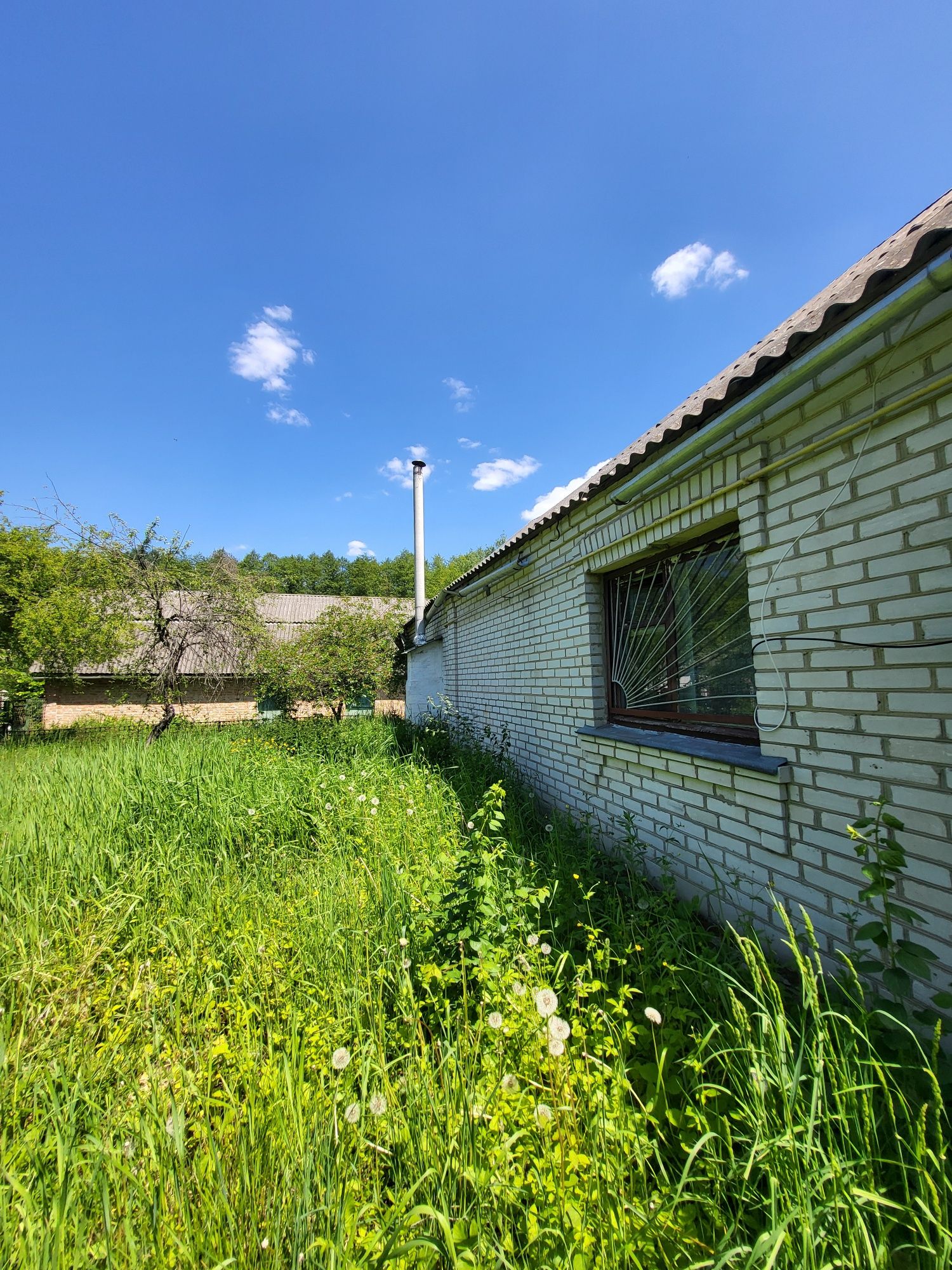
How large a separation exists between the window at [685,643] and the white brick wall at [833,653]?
20 cm

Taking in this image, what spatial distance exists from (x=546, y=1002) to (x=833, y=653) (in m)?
1.66

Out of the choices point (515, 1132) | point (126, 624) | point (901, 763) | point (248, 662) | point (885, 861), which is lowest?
point (515, 1132)

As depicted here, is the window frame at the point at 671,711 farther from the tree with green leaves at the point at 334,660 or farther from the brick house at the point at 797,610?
the tree with green leaves at the point at 334,660

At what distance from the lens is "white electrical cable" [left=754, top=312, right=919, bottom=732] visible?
176 centimetres

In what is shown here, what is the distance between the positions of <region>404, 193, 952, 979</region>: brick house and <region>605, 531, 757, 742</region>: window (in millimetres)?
13

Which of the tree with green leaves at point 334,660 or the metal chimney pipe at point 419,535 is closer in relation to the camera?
the tree with green leaves at point 334,660

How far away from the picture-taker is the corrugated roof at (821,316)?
58.5 inches

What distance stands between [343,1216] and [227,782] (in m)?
4.50

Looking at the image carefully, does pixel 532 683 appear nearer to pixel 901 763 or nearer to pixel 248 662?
pixel 901 763

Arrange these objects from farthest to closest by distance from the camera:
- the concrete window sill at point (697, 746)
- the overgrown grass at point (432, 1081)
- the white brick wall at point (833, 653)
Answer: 1. the concrete window sill at point (697, 746)
2. the white brick wall at point (833, 653)
3. the overgrown grass at point (432, 1081)

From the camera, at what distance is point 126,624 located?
9.69 meters

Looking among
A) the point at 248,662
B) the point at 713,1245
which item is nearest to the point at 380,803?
the point at 713,1245

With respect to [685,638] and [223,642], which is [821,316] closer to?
[685,638]

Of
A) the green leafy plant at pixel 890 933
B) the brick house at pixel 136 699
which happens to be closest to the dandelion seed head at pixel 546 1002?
the green leafy plant at pixel 890 933
